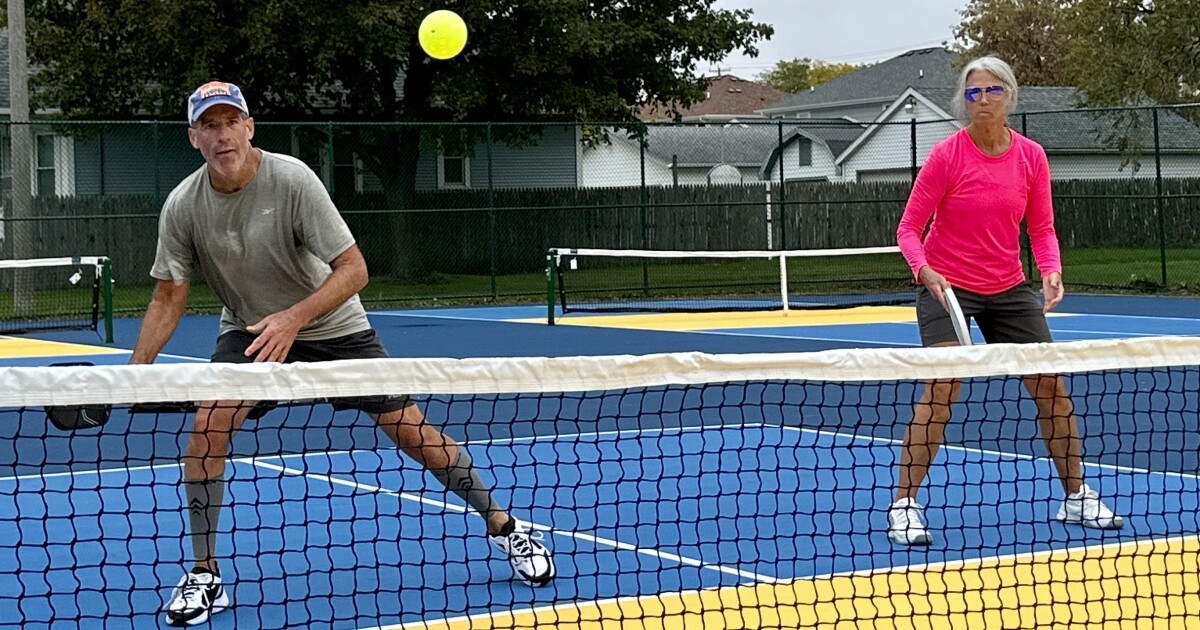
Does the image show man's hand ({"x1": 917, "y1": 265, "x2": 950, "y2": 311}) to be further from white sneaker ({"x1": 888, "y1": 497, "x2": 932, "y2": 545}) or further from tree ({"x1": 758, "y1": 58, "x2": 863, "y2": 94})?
tree ({"x1": 758, "y1": 58, "x2": 863, "y2": 94})

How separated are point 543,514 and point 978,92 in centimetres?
216

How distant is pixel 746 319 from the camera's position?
57.4 ft

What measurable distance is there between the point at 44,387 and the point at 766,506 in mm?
3016

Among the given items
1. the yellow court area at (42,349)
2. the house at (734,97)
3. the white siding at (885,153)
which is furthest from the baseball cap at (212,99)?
the house at (734,97)

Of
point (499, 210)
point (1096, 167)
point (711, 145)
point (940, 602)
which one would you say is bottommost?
point (940, 602)

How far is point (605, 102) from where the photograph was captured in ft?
82.6

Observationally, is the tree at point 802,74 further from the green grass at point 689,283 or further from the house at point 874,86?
the green grass at point 689,283

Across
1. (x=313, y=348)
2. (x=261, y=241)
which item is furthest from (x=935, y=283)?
(x=261, y=241)

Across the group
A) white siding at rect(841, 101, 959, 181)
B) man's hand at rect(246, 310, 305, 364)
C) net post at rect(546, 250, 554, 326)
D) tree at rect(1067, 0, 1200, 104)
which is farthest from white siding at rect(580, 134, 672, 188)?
man's hand at rect(246, 310, 305, 364)

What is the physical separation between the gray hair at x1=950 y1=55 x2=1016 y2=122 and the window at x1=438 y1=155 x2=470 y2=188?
25.0 meters

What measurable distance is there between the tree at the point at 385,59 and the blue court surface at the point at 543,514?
48.6 ft

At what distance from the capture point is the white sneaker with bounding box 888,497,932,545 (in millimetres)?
5461

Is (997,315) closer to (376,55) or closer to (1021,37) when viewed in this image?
(376,55)

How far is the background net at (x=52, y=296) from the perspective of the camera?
16.3 m
